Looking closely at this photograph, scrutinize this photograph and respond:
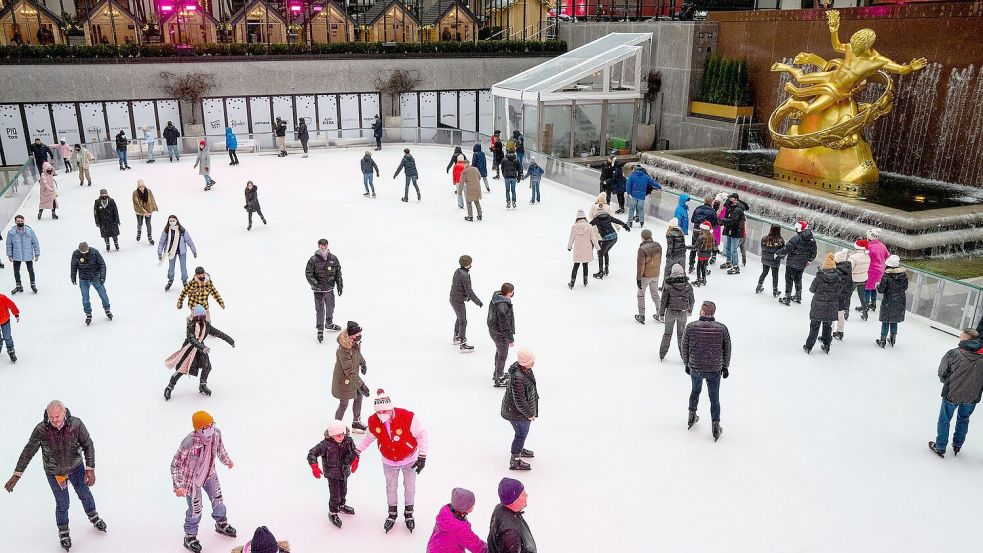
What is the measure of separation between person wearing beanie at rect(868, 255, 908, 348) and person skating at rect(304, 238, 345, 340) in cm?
643

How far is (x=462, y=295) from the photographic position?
28.3 ft

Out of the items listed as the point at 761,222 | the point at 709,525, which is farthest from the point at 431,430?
the point at 761,222

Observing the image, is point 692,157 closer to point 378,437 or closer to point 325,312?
point 325,312

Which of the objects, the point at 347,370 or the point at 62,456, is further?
the point at 347,370

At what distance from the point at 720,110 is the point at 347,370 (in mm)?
19000

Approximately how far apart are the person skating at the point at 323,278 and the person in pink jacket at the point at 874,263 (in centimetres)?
678

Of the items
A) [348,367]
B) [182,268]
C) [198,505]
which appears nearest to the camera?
[198,505]

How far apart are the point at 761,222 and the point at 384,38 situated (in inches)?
911

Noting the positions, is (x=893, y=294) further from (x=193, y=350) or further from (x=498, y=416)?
(x=193, y=350)

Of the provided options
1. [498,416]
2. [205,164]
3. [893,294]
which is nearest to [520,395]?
[498,416]

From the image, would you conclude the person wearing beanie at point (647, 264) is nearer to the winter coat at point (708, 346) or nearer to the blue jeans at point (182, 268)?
the winter coat at point (708, 346)

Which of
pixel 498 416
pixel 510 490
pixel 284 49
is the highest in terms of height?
pixel 284 49

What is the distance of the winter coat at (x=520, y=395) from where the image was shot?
6.06 metres

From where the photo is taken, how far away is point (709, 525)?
5828mm
